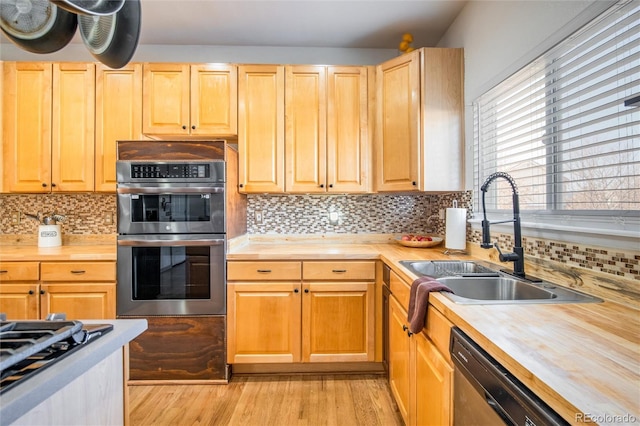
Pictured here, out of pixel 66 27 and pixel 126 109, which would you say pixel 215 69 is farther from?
pixel 66 27

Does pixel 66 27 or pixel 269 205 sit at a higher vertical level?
pixel 66 27

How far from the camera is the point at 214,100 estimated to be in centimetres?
251

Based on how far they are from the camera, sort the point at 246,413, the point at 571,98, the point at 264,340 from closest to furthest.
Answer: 1. the point at 571,98
2. the point at 246,413
3. the point at 264,340

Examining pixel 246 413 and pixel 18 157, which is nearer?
pixel 246 413

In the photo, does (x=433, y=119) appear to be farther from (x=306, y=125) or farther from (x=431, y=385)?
(x=431, y=385)

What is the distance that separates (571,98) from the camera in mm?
1323

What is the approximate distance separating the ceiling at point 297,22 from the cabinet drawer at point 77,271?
6.10 feet

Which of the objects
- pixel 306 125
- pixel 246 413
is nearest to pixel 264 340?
pixel 246 413

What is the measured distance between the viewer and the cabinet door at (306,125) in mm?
2506

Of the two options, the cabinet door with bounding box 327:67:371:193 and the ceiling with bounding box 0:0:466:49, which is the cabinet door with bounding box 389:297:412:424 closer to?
the cabinet door with bounding box 327:67:371:193

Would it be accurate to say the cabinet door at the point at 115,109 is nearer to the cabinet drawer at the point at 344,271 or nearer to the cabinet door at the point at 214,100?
the cabinet door at the point at 214,100

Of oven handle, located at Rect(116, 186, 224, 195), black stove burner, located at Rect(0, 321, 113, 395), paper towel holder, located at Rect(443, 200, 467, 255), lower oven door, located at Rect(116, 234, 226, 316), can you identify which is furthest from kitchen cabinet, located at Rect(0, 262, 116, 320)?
paper towel holder, located at Rect(443, 200, 467, 255)

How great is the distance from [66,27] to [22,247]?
95.2 inches

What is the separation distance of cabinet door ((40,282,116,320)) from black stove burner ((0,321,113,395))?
1764 millimetres
